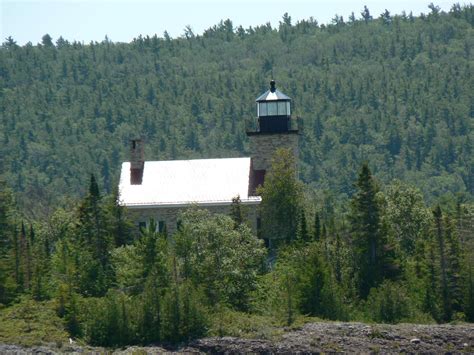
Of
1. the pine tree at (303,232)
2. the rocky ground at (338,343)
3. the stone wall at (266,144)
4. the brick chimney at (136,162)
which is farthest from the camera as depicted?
the brick chimney at (136,162)

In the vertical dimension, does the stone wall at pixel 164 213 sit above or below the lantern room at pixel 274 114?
below

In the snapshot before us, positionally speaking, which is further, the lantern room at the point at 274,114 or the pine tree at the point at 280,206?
the lantern room at the point at 274,114

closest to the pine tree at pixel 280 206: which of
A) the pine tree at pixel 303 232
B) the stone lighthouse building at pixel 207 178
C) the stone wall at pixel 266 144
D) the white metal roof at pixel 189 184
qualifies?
the stone lighthouse building at pixel 207 178

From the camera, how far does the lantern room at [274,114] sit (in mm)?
75812

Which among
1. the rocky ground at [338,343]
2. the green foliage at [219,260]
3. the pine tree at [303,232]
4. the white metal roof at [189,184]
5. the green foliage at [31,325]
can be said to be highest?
the white metal roof at [189,184]

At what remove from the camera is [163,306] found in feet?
200

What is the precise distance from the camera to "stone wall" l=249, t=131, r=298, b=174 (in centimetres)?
7538

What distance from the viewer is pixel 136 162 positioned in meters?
76.6

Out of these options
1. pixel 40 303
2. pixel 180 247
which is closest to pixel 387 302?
pixel 180 247

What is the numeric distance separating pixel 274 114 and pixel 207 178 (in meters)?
5.03

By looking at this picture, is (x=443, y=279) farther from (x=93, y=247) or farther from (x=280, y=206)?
(x=93, y=247)

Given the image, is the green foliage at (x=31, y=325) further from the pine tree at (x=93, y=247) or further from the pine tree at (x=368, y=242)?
the pine tree at (x=368, y=242)

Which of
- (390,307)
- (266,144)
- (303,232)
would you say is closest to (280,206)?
(303,232)

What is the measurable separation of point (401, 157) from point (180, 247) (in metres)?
124
